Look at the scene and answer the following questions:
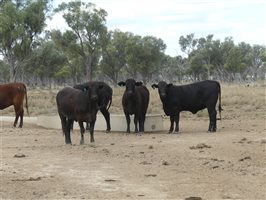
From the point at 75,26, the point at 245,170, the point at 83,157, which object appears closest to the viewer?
the point at 245,170

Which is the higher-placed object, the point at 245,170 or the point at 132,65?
the point at 132,65

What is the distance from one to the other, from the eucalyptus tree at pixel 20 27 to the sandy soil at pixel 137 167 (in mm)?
30165

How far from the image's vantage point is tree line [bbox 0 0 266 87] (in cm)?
4497

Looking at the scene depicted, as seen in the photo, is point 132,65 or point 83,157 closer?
point 83,157

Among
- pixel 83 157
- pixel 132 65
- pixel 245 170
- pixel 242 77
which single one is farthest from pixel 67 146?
pixel 242 77

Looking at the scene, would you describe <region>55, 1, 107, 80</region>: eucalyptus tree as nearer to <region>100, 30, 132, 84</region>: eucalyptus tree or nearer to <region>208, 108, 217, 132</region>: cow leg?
<region>100, 30, 132, 84</region>: eucalyptus tree

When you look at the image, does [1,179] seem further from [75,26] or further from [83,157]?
[75,26]

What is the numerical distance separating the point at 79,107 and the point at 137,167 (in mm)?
4493

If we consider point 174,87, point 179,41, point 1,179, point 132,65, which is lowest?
point 1,179

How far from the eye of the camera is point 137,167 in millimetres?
9578

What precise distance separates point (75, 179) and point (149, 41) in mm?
63914

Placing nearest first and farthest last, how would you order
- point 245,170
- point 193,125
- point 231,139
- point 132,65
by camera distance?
1. point 245,170
2. point 231,139
3. point 193,125
4. point 132,65

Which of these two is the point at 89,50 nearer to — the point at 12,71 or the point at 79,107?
the point at 12,71

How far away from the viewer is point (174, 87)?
17.7 m
